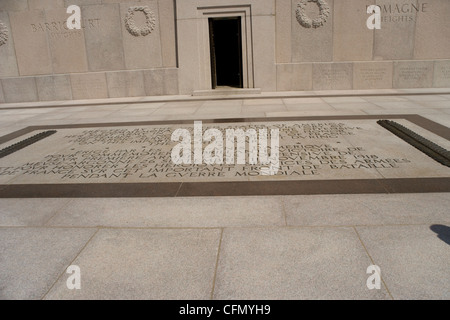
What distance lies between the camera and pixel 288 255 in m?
3.57

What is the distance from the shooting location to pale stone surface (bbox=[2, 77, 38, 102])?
1614cm

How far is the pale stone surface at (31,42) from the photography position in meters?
15.7

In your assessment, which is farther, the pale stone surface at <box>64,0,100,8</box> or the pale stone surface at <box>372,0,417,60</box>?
the pale stone surface at <box>64,0,100,8</box>

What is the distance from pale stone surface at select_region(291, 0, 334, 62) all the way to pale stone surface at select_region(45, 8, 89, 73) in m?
8.19

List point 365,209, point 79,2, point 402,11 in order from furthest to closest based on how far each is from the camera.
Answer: point 79,2 < point 402,11 < point 365,209

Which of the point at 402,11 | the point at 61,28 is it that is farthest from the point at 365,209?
the point at 61,28

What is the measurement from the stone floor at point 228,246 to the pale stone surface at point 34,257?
1 cm

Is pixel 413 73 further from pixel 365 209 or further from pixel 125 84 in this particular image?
pixel 365 209

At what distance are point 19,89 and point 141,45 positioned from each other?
5.73 metres

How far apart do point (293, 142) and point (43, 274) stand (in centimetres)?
522

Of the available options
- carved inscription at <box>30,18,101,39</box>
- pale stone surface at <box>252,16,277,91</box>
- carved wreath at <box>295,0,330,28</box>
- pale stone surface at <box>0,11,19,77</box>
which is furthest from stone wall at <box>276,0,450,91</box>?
pale stone surface at <box>0,11,19,77</box>

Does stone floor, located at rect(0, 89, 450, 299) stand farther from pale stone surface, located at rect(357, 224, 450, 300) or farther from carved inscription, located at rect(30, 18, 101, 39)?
carved inscription, located at rect(30, 18, 101, 39)

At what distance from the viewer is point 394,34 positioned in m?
14.6

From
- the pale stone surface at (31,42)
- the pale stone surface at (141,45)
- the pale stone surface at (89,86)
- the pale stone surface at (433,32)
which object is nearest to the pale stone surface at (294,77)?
the pale stone surface at (433,32)
